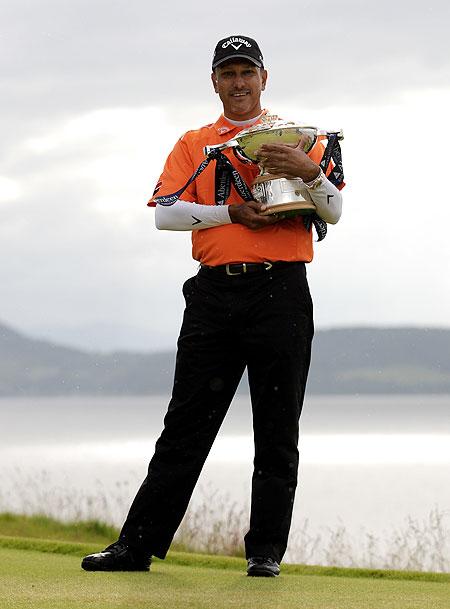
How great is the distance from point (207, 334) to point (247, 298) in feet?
0.73

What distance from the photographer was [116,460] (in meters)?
53.1

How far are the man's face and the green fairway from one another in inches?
74.3

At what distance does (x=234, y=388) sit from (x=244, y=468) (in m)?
41.0

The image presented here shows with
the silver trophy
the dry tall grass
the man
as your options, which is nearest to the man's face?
the man

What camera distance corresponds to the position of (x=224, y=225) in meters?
5.48

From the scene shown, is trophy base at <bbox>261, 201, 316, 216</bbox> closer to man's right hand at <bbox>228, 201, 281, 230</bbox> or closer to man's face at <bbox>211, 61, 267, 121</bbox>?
man's right hand at <bbox>228, 201, 281, 230</bbox>

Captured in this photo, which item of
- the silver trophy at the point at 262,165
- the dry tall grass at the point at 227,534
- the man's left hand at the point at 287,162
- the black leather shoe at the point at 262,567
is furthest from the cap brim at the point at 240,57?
the dry tall grass at the point at 227,534

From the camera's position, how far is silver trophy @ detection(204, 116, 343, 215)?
536 cm

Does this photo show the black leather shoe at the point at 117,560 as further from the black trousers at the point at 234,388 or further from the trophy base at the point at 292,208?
the trophy base at the point at 292,208

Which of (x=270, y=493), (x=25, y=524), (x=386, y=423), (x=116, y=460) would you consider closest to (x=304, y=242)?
(x=270, y=493)

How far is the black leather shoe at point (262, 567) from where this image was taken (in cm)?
552

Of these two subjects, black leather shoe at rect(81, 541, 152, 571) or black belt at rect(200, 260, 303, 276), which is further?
black leather shoe at rect(81, 541, 152, 571)

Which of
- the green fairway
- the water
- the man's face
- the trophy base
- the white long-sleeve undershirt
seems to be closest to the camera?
the green fairway

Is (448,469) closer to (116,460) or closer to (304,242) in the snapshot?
(116,460)
